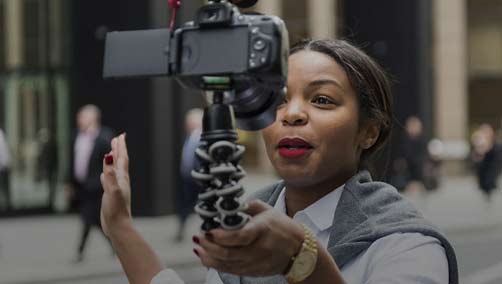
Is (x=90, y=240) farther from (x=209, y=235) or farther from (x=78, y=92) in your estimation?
(x=209, y=235)

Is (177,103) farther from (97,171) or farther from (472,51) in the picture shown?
(472,51)

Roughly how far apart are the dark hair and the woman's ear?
11 millimetres

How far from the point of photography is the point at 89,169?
1207cm

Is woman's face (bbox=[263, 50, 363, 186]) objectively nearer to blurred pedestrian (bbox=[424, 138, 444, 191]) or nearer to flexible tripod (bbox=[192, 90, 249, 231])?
flexible tripod (bbox=[192, 90, 249, 231])

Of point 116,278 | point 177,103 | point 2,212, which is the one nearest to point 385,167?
point 116,278

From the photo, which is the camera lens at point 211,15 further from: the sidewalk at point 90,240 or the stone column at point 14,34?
the stone column at point 14,34

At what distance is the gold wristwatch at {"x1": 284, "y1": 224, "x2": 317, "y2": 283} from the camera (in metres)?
1.47

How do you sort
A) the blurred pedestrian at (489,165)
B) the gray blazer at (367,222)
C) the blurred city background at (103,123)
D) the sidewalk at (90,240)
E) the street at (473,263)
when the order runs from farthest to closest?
the blurred pedestrian at (489,165), the blurred city background at (103,123), the sidewalk at (90,240), the street at (473,263), the gray blazer at (367,222)

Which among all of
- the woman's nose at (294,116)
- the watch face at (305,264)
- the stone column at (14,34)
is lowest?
the stone column at (14,34)

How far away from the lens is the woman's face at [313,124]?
74.0 inches

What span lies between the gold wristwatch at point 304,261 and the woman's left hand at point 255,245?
1cm

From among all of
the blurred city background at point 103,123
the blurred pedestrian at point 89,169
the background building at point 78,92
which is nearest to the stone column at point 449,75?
the background building at point 78,92

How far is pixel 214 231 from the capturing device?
1.35 metres

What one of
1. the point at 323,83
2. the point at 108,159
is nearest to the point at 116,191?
the point at 108,159
